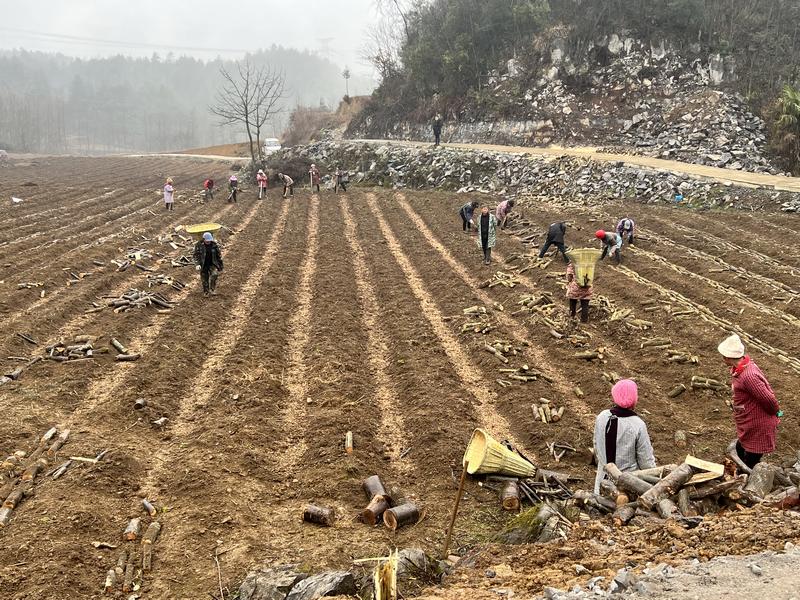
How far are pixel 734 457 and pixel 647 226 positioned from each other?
47.2ft

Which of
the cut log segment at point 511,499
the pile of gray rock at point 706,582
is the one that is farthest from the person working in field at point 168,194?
the pile of gray rock at point 706,582

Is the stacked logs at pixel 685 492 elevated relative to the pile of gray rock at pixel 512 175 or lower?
lower

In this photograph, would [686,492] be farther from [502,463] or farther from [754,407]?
[502,463]

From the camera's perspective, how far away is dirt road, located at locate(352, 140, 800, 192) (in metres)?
21.0

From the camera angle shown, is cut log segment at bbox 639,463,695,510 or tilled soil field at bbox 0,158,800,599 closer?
cut log segment at bbox 639,463,695,510

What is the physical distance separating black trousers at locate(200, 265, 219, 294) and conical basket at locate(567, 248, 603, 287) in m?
8.46

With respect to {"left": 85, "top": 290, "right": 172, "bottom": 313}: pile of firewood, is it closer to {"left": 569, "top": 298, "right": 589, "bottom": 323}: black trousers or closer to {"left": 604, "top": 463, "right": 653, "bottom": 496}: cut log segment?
{"left": 569, "top": 298, "right": 589, "bottom": 323}: black trousers

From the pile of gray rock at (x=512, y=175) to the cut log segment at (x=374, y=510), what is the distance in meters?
19.0

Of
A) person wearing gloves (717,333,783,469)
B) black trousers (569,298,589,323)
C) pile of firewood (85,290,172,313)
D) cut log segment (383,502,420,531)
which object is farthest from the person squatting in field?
person wearing gloves (717,333,783,469)

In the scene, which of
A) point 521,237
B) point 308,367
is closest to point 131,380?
point 308,367

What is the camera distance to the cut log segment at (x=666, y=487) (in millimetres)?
5387

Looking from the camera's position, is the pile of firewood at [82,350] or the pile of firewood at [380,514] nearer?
the pile of firewood at [380,514]

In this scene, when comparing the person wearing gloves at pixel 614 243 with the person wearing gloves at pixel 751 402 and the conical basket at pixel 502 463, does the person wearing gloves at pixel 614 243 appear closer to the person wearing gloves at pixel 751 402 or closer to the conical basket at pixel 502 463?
the person wearing gloves at pixel 751 402

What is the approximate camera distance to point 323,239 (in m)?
20.6
